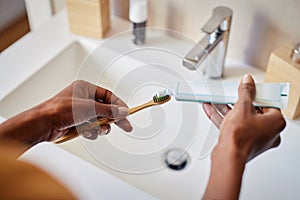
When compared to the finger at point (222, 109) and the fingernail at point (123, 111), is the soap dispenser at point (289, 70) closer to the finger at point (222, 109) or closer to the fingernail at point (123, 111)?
the finger at point (222, 109)

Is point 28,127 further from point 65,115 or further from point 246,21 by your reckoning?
point 246,21

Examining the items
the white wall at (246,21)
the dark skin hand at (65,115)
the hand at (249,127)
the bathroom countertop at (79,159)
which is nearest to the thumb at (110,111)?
the dark skin hand at (65,115)

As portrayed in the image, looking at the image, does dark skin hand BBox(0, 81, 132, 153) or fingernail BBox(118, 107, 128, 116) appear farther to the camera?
fingernail BBox(118, 107, 128, 116)

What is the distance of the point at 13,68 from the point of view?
0.93 m

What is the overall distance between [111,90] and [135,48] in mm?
214

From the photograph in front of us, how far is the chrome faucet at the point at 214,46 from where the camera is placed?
0.80 metres

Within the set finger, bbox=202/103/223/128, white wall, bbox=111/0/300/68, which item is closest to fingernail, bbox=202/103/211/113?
finger, bbox=202/103/223/128

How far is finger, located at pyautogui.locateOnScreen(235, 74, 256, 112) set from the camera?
0.59m

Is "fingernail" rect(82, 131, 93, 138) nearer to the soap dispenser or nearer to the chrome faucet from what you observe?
the chrome faucet

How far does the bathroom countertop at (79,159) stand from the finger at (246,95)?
0.72ft

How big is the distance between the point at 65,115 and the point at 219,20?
1.14ft

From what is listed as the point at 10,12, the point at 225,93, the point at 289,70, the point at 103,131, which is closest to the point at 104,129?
the point at 103,131

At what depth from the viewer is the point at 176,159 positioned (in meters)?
0.79

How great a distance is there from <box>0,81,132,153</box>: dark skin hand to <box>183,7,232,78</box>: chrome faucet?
0.17 metres
